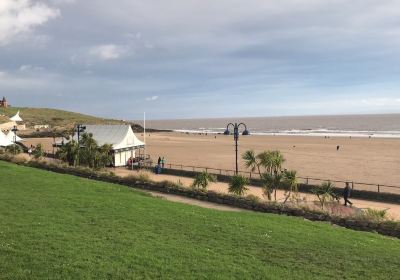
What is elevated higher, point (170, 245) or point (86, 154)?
point (86, 154)

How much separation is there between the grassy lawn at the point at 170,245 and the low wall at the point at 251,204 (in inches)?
68.8

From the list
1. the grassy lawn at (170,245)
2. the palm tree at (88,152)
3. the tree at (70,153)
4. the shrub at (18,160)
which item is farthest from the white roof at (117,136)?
the grassy lawn at (170,245)

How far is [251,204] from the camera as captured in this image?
56.2ft

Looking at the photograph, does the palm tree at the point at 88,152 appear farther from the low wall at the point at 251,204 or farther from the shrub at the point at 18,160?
the low wall at the point at 251,204

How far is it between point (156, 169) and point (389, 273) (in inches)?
1029

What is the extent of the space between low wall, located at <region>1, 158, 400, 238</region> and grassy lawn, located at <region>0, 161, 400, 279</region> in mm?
1748

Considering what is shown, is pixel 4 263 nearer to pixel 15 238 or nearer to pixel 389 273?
pixel 15 238

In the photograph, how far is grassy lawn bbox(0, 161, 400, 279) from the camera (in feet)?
25.8

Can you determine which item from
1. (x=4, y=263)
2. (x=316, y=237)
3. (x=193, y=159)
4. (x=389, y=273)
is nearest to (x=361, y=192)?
(x=316, y=237)

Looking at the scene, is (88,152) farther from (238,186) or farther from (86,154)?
(238,186)

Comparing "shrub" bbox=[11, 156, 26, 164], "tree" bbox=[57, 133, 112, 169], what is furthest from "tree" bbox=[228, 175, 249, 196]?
"shrub" bbox=[11, 156, 26, 164]

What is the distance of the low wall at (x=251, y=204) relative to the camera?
13852 mm

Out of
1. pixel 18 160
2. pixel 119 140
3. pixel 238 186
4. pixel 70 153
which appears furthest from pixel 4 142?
pixel 238 186

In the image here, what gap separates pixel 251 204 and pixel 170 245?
26.7ft
